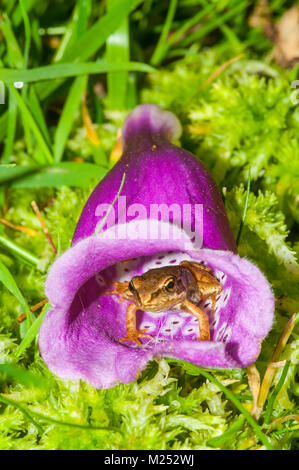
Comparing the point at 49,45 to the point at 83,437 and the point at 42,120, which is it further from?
the point at 83,437

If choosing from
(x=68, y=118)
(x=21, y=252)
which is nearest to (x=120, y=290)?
(x=21, y=252)

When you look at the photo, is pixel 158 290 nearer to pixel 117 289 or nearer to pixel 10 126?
pixel 117 289

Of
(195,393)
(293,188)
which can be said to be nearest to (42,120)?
(293,188)

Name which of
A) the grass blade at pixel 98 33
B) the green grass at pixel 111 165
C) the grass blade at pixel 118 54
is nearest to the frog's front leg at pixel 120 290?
the green grass at pixel 111 165

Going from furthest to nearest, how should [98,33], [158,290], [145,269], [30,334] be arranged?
[98,33]
[145,269]
[30,334]
[158,290]

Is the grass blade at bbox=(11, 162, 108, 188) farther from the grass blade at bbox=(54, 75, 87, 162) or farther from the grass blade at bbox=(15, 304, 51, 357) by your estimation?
the grass blade at bbox=(15, 304, 51, 357)
